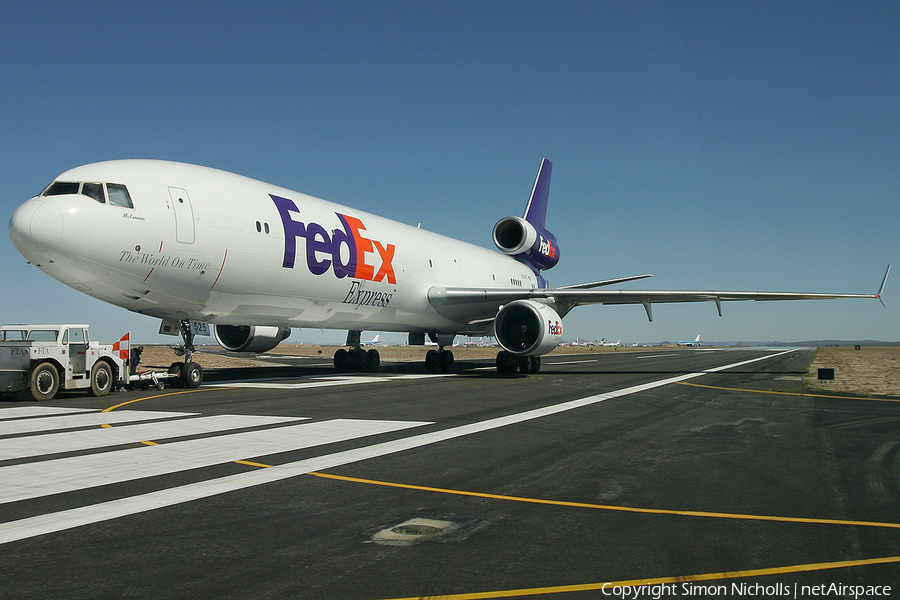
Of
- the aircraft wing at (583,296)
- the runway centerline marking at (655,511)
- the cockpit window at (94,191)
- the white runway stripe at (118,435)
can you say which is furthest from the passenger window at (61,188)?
the aircraft wing at (583,296)

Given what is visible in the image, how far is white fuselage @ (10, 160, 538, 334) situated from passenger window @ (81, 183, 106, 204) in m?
0.10

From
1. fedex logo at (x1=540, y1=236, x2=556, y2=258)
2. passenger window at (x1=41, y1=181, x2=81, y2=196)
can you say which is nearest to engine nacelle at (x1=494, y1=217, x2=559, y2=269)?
fedex logo at (x1=540, y1=236, x2=556, y2=258)

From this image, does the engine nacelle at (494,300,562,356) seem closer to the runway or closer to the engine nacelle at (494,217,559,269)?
the runway

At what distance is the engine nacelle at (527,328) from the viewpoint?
1972cm

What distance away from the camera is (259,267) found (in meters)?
14.8

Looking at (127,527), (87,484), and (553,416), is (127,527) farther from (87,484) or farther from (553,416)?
(553,416)

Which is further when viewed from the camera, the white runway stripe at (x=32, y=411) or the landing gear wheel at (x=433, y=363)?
the landing gear wheel at (x=433, y=363)

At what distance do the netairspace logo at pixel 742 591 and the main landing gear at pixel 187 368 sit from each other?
13.8 metres

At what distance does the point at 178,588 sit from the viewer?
3.25m

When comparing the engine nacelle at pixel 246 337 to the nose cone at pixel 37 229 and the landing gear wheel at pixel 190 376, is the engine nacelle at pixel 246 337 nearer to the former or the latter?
the landing gear wheel at pixel 190 376

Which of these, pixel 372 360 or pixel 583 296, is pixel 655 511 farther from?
pixel 372 360

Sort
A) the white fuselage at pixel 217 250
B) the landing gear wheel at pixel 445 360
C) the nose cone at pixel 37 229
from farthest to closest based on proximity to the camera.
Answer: the landing gear wheel at pixel 445 360 → the white fuselage at pixel 217 250 → the nose cone at pixel 37 229

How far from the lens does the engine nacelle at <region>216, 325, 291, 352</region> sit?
19984 millimetres

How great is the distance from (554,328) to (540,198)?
15744 mm
